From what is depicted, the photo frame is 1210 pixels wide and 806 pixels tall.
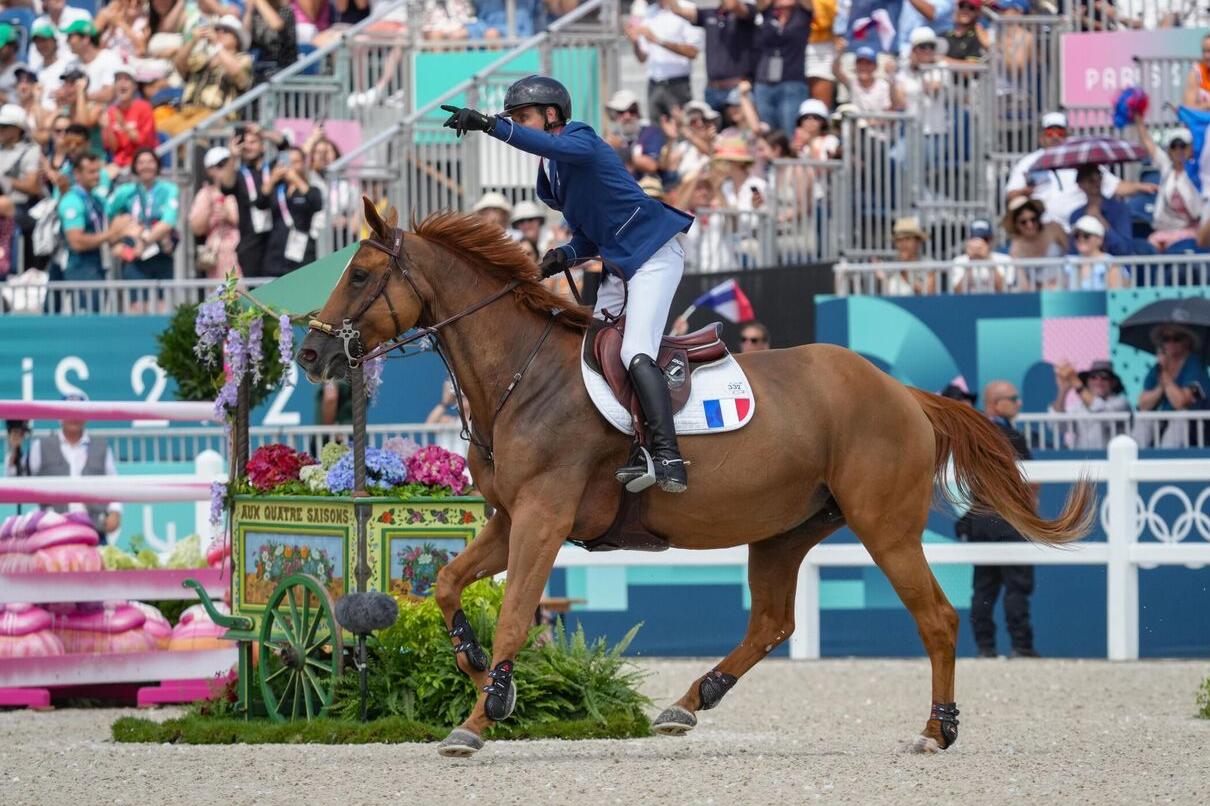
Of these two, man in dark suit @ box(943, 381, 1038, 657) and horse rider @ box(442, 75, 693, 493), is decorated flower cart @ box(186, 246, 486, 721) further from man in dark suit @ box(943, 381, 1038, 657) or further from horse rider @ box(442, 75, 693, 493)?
man in dark suit @ box(943, 381, 1038, 657)

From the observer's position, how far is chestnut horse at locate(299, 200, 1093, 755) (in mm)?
8461

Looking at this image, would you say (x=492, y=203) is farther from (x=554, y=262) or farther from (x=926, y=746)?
(x=926, y=746)

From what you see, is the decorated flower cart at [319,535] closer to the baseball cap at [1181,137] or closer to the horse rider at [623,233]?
the horse rider at [623,233]

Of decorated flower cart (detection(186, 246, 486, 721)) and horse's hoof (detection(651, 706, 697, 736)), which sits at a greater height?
decorated flower cart (detection(186, 246, 486, 721))

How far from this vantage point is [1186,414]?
46.3ft

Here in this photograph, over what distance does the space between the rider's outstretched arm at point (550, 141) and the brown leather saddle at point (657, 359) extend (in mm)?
822

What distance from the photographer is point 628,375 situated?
8.61 meters

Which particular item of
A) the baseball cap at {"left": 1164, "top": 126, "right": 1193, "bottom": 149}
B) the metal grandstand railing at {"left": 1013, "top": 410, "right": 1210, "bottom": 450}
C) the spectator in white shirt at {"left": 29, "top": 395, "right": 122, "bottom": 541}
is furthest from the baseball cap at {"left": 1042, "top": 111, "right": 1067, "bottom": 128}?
the spectator in white shirt at {"left": 29, "top": 395, "right": 122, "bottom": 541}

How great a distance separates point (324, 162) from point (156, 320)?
2830 millimetres

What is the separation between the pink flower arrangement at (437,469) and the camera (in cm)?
993

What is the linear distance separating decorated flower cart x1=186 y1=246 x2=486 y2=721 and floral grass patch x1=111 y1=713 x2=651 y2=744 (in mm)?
264

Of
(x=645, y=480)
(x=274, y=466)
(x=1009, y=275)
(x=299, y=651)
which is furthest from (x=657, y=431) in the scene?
(x=1009, y=275)

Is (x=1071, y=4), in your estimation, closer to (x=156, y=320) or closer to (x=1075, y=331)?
(x=1075, y=331)

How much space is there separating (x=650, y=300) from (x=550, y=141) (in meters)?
→ 0.88
